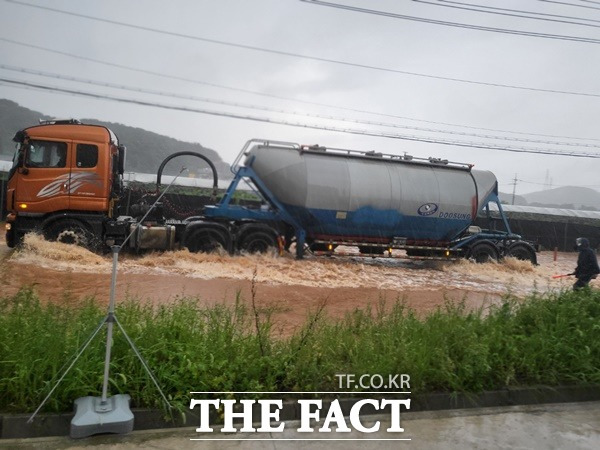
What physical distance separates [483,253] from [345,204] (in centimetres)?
503

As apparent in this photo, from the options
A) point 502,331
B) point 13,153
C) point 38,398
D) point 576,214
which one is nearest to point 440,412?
point 502,331

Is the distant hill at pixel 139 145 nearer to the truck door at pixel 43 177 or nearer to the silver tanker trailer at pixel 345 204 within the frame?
the truck door at pixel 43 177

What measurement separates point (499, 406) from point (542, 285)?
9915mm

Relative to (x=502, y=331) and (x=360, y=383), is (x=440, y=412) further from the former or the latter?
(x=502, y=331)

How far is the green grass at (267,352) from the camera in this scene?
3637mm

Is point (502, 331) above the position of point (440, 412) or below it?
above

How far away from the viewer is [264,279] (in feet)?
35.0

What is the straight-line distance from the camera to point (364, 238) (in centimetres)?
1307

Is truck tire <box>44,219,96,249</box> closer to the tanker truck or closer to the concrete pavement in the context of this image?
the tanker truck

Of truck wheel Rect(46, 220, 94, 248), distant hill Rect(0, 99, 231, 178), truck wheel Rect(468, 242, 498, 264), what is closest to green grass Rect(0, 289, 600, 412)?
truck wheel Rect(46, 220, 94, 248)

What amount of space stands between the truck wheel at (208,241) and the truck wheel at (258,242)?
547 mm

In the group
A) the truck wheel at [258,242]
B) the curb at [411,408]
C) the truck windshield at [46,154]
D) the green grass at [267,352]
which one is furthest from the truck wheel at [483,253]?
the truck windshield at [46,154]

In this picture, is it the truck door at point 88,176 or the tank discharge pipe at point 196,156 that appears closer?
the truck door at point 88,176

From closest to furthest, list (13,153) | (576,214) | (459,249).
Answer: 1. (13,153)
2. (459,249)
3. (576,214)
